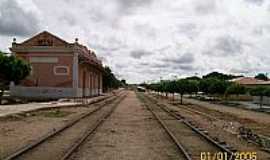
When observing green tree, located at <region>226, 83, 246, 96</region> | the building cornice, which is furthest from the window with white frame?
green tree, located at <region>226, 83, 246, 96</region>

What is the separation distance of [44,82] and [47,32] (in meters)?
7.02

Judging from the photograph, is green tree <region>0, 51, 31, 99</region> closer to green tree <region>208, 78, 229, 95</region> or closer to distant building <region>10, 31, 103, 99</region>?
distant building <region>10, 31, 103, 99</region>

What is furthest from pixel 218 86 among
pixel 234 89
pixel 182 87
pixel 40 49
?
pixel 40 49

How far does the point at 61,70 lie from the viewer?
53719 mm

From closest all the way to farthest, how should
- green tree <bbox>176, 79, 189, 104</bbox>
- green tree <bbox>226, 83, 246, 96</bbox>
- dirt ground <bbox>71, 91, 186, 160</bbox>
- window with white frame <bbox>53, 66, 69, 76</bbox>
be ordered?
1. dirt ground <bbox>71, 91, 186, 160</bbox>
2. green tree <bbox>226, 83, 246, 96</bbox>
3. window with white frame <bbox>53, 66, 69, 76</bbox>
4. green tree <bbox>176, 79, 189, 104</bbox>

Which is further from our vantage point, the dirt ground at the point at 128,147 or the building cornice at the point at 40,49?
the building cornice at the point at 40,49

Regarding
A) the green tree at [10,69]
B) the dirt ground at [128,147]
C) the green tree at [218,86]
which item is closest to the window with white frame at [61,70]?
the green tree at [10,69]

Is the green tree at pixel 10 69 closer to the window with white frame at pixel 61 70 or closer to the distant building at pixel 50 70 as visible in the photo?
the distant building at pixel 50 70

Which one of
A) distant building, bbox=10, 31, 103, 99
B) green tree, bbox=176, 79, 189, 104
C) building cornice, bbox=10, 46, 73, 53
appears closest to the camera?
distant building, bbox=10, 31, 103, 99

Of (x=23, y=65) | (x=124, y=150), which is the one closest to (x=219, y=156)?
(x=124, y=150)

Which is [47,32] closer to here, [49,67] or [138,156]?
[49,67]

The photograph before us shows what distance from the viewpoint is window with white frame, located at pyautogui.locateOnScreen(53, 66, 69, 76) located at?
53.5m

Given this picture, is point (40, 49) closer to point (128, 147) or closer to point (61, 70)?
point (61, 70)

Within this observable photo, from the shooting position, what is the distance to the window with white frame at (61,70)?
5347 centimetres
